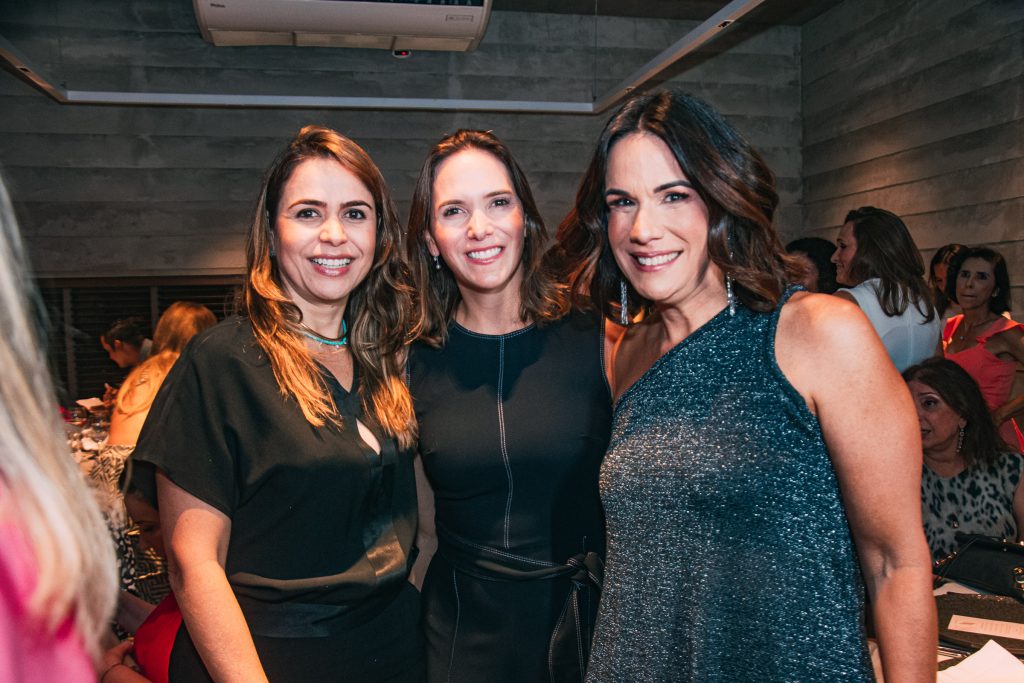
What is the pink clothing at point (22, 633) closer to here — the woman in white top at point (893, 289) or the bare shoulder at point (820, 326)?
the bare shoulder at point (820, 326)

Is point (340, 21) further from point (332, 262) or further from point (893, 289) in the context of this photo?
point (332, 262)

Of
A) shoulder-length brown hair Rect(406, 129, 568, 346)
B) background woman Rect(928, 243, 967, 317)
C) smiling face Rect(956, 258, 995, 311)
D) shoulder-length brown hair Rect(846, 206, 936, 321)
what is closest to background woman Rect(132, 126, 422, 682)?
shoulder-length brown hair Rect(406, 129, 568, 346)

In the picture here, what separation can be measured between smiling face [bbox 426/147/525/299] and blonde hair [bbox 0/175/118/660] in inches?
43.8

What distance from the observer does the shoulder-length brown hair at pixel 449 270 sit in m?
1.78

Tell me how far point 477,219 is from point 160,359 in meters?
2.23

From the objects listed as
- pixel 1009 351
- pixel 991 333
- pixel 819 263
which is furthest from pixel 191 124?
pixel 1009 351

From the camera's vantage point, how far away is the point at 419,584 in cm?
185

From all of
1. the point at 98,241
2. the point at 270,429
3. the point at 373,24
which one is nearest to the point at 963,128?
the point at 373,24

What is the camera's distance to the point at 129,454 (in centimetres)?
203

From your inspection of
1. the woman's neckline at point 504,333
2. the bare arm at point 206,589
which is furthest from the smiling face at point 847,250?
the bare arm at point 206,589

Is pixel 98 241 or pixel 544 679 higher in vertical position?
pixel 98 241

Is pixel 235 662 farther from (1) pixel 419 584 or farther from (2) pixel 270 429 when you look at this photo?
(1) pixel 419 584

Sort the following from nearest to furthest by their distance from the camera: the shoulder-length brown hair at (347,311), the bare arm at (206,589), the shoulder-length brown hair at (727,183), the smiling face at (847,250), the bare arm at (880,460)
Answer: the bare arm at (880,460) → the shoulder-length brown hair at (727,183) → the bare arm at (206,589) → the shoulder-length brown hair at (347,311) → the smiling face at (847,250)

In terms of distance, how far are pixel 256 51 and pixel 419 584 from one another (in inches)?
203
